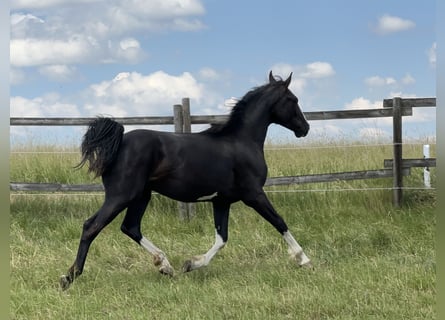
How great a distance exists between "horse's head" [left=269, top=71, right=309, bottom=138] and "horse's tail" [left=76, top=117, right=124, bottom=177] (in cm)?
194

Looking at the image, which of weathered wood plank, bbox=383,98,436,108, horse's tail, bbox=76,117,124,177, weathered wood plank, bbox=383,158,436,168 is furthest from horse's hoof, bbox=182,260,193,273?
weathered wood plank, bbox=383,98,436,108

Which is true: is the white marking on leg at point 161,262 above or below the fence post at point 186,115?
below

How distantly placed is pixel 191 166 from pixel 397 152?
4.33 meters

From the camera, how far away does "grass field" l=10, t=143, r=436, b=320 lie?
438 cm

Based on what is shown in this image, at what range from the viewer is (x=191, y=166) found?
18.0 feet

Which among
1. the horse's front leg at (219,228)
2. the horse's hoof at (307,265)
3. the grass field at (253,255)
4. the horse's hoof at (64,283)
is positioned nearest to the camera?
the grass field at (253,255)

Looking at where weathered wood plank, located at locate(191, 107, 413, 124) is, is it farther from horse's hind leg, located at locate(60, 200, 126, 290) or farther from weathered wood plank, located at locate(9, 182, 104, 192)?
horse's hind leg, located at locate(60, 200, 126, 290)

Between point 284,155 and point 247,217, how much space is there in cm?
217

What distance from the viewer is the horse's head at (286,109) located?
246 inches

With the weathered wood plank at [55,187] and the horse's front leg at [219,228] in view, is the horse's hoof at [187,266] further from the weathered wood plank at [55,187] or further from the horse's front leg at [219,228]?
the weathered wood plank at [55,187]

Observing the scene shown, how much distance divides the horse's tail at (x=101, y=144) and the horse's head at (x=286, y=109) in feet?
6.36

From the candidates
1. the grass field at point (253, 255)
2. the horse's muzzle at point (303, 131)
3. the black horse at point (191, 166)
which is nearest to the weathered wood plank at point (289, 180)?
the grass field at point (253, 255)

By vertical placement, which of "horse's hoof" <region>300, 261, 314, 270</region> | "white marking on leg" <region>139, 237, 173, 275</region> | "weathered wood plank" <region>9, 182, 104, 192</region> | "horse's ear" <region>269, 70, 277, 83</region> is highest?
"horse's ear" <region>269, 70, 277, 83</region>

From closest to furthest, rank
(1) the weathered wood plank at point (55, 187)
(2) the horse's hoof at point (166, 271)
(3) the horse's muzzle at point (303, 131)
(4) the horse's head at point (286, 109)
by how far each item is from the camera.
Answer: (2) the horse's hoof at point (166, 271) < (4) the horse's head at point (286, 109) < (3) the horse's muzzle at point (303, 131) < (1) the weathered wood plank at point (55, 187)
